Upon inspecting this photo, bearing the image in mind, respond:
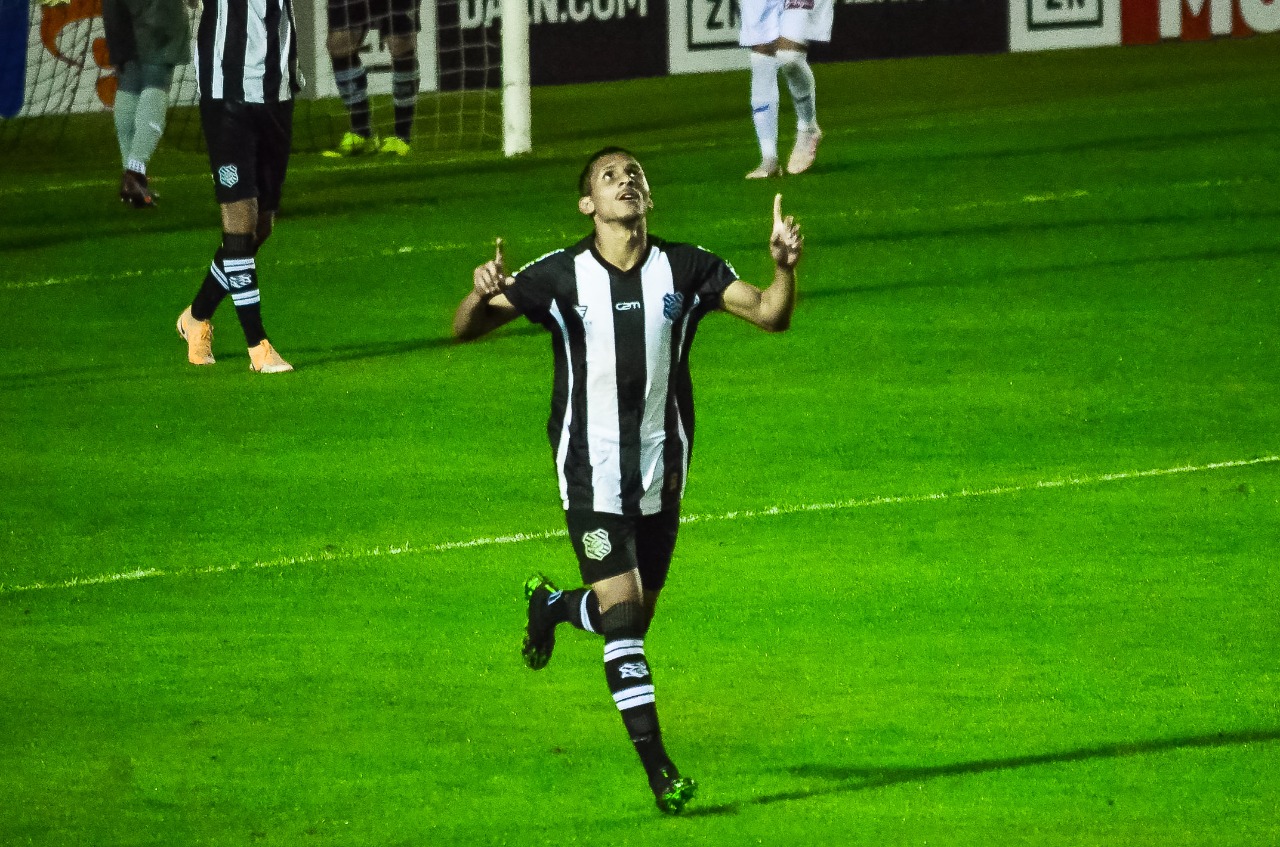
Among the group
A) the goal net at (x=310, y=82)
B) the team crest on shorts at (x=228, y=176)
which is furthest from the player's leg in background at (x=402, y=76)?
the team crest on shorts at (x=228, y=176)

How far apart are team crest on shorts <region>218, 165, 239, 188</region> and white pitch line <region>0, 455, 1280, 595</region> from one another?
8.13 ft

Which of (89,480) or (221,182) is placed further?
(221,182)

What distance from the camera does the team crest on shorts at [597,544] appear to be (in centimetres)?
Result: 495

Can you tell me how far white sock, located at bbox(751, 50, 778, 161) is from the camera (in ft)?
46.6

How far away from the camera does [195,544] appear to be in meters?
7.45

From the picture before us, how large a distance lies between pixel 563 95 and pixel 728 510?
13770 millimetres

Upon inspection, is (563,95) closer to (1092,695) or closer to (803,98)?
(803,98)

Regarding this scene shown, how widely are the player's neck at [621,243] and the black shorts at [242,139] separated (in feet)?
15.1

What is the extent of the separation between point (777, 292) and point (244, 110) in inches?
191

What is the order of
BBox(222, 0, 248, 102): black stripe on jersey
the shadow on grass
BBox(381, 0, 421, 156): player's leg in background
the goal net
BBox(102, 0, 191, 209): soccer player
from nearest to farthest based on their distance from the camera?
the shadow on grass → BBox(222, 0, 248, 102): black stripe on jersey → BBox(102, 0, 191, 209): soccer player → BBox(381, 0, 421, 156): player's leg in background → the goal net

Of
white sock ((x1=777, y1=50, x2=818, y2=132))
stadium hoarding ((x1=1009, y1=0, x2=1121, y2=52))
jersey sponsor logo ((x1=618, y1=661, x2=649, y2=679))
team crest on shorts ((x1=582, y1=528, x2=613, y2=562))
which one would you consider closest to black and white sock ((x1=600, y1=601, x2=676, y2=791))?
jersey sponsor logo ((x1=618, y1=661, x2=649, y2=679))

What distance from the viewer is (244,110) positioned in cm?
922

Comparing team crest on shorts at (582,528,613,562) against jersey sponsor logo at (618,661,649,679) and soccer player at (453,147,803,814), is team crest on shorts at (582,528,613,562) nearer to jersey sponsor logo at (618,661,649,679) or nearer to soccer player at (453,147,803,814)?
soccer player at (453,147,803,814)

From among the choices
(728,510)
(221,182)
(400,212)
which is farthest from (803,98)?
(728,510)
